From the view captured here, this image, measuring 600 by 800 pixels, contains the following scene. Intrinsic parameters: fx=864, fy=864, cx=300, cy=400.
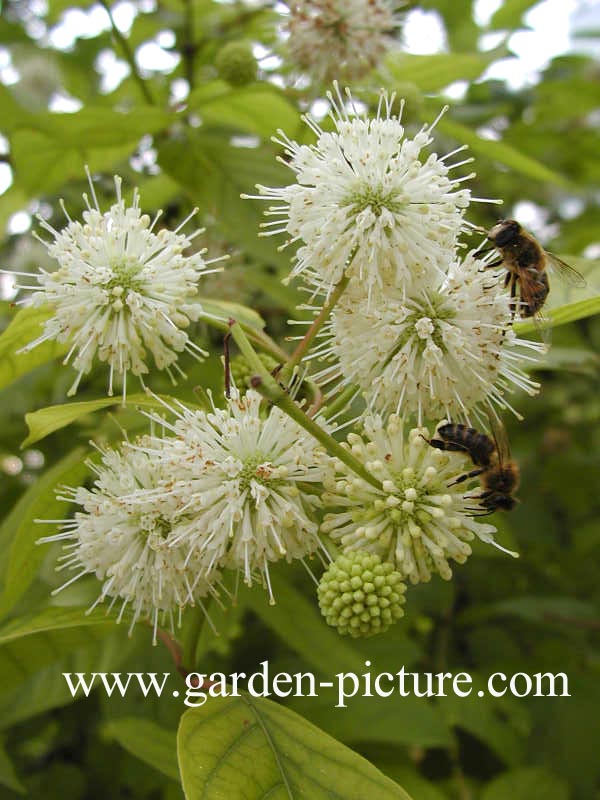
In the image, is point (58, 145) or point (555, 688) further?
point (555, 688)

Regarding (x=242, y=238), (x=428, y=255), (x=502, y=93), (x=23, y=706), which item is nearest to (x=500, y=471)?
(x=428, y=255)

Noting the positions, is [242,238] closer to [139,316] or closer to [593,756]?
[139,316]

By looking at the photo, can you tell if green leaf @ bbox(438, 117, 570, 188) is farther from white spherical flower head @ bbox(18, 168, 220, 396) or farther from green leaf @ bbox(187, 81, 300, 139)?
white spherical flower head @ bbox(18, 168, 220, 396)

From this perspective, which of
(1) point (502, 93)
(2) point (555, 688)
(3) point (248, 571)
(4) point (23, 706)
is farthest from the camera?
(1) point (502, 93)

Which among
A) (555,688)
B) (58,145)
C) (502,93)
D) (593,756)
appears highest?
(502,93)

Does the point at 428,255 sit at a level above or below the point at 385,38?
below

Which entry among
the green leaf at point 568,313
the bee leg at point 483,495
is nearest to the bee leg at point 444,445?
the bee leg at point 483,495

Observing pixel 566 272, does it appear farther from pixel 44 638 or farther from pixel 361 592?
pixel 44 638

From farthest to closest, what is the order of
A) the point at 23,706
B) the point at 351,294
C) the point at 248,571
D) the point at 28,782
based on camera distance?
the point at 28,782 < the point at 23,706 < the point at 351,294 < the point at 248,571
